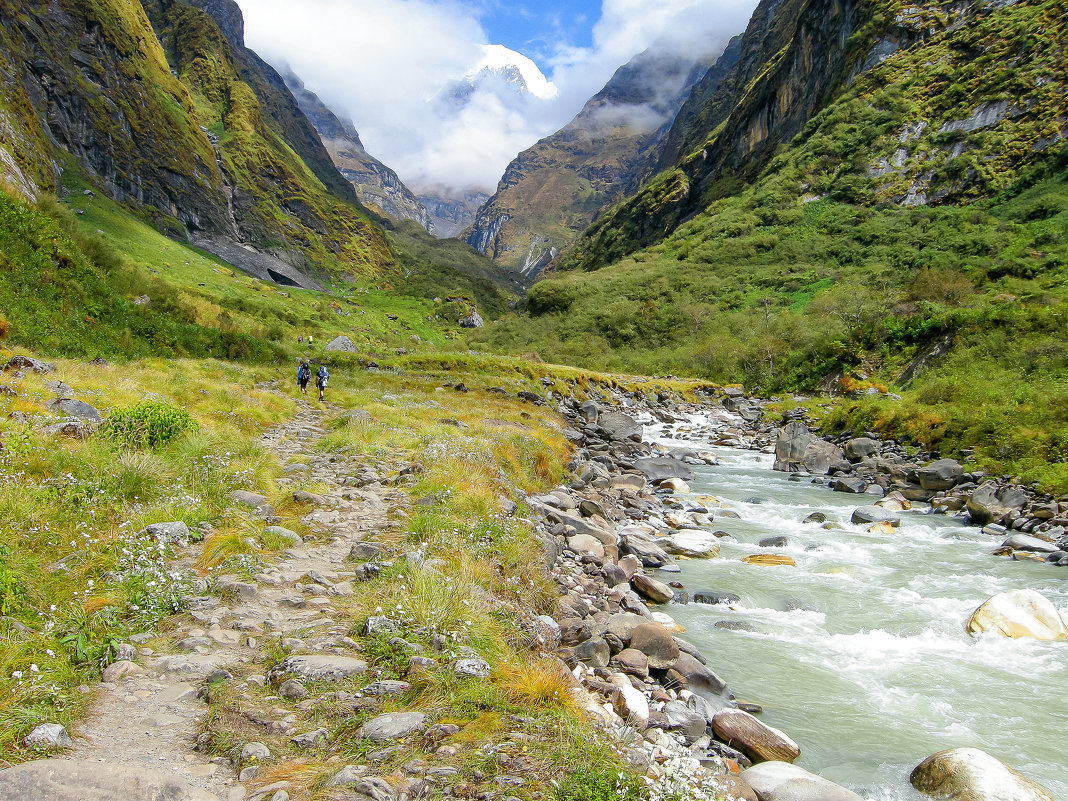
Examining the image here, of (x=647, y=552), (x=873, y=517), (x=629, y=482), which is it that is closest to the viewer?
(x=647, y=552)

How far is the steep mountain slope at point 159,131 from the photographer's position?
7981 centimetres

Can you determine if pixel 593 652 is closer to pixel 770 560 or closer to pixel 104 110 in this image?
pixel 770 560

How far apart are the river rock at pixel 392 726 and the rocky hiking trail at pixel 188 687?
0.55 meters

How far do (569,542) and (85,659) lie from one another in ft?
26.5

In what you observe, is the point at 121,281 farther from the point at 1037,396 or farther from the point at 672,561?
the point at 1037,396

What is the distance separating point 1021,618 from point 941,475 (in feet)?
34.6

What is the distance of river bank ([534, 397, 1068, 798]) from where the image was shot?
555 centimetres

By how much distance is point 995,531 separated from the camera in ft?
44.9

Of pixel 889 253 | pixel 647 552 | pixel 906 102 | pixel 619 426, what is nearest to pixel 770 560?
pixel 647 552

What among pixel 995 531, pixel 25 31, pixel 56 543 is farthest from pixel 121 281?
pixel 25 31

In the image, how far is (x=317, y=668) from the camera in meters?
4.05

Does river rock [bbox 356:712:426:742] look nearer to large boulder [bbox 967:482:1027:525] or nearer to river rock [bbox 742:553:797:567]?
river rock [bbox 742:553:797:567]

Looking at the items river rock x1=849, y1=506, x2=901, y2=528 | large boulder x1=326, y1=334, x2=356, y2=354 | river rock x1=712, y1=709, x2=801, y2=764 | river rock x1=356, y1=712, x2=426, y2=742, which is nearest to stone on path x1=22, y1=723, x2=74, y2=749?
river rock x1=356, y1=712, x2=426, y2=742

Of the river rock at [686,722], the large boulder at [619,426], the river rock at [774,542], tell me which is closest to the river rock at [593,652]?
the river rock at [686,722]
